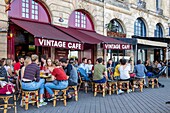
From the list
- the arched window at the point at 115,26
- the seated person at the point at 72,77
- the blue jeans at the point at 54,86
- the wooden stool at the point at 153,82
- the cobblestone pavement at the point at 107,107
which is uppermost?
the arched window at the point at 115,26

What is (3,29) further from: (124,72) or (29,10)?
(124,72)

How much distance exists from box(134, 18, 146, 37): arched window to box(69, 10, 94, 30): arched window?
6234 mm

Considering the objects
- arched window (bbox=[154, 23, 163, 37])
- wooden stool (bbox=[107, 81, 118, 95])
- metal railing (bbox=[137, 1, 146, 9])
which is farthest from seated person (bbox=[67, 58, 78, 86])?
arched window (bbox=[154, 23, 163, 37])

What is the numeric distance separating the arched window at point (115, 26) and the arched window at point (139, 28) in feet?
7.84

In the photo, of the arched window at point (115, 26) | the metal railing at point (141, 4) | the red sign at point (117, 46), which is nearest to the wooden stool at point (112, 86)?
the red sign at point (117, 46)

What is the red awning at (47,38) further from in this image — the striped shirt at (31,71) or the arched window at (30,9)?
the striped shirt at (31,71)

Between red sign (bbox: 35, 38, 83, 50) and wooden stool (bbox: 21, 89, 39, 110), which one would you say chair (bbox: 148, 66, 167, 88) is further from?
wooden stool (bbox: 21, 89, 39, 110)

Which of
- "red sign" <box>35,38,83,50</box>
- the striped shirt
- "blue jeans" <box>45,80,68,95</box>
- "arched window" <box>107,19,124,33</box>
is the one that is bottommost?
"blue jeans" <box>45,80,68,95</box>

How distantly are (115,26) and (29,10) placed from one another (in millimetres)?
8019

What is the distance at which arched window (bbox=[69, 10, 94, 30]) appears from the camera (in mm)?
15391

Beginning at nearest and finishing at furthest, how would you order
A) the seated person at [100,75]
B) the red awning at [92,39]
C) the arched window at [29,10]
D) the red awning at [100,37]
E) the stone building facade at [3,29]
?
the seated person at [100,75], the stone building facade at [3,29], the arched window at [29,10], the red awning at [92,39], the red awning at [100,37]

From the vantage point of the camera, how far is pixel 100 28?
1725 centimetres

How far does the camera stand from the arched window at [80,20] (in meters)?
15.4

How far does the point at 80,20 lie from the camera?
633 inches
